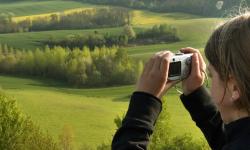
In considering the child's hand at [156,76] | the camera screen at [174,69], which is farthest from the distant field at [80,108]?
the child's hand at [156,76]

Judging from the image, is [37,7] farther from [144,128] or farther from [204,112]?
[144,128]

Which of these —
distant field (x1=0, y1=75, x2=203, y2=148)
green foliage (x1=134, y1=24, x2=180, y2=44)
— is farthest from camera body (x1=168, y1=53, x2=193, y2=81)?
green foliage (x1=134, y1=24, x2=180, y2=44)

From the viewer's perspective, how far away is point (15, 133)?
2684 cm

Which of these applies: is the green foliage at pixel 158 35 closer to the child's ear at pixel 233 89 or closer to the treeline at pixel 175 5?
the treeline at pixel 175 5

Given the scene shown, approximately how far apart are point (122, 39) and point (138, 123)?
274 feet

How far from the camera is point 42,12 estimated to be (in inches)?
4158

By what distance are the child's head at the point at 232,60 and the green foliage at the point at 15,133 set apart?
81.3ft

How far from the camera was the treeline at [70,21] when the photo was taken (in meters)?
96.1

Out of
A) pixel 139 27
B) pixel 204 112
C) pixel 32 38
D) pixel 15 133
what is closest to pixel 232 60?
pixel 204 112

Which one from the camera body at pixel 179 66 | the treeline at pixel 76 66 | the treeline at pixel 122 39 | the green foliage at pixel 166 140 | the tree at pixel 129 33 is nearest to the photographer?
the camera body at pixel 179 66

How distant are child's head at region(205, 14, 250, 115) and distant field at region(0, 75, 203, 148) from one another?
3407 cm

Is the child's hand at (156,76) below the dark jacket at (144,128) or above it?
above

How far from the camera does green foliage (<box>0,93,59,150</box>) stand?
2648cm

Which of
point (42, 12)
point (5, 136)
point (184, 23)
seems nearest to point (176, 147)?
point (5, 136)
